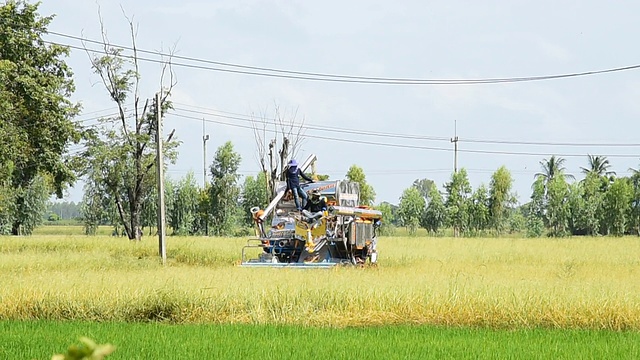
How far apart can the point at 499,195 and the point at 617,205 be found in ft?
32.3

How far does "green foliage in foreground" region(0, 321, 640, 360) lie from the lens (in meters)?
9.62

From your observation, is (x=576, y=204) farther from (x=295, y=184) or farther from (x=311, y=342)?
(x=311, y=342)

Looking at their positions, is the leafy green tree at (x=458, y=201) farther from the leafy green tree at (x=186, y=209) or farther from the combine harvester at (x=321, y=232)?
the combine harvester at (x=321, y=232)

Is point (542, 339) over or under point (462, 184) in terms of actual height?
under

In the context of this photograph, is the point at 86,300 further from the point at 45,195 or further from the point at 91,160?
the point at 45,195

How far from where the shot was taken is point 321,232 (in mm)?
21109

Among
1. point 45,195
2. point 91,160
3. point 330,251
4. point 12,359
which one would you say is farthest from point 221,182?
point 12,359

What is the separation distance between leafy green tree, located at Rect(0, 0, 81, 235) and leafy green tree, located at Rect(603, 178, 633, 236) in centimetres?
4817

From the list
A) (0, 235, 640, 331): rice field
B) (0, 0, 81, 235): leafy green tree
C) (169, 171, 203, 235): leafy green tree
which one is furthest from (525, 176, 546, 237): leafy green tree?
(0, 235, 640, 331): rice field

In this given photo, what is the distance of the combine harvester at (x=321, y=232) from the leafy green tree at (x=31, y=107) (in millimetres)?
10631

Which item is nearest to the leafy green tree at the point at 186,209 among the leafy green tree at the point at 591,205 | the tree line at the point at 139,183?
the tree line at the point at 139,183

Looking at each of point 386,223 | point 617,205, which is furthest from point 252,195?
point 617,205

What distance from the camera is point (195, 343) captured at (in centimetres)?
1040

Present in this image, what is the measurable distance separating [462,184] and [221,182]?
1972 centimetres
